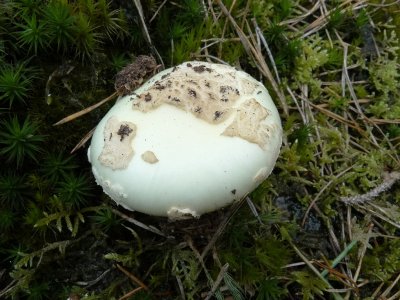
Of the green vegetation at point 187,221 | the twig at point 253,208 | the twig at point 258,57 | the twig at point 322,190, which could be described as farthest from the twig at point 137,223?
the twig at point 258,57

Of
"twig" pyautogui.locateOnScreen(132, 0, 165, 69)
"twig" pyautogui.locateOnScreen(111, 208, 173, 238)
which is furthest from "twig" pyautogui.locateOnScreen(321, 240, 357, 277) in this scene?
"twig" pyautogui.locateOnScreen(132, 0, 165, 69)

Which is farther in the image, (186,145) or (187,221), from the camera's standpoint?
(187,221)

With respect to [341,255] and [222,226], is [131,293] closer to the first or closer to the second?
[222,226]

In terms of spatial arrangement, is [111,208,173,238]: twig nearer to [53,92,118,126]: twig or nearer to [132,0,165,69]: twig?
[53,92,118,126]: twig

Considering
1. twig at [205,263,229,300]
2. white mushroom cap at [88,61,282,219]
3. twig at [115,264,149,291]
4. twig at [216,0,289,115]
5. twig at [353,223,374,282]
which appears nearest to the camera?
white mushroom cap at [88,61,282,219]

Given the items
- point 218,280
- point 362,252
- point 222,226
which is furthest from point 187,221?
point 362,252

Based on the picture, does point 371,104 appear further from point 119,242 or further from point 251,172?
point 119,242

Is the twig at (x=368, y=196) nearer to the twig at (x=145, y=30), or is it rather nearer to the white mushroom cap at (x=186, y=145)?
the white mushroom cap at (x=186, y=145)

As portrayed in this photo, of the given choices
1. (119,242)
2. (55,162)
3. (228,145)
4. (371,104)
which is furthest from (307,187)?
(55,162)
